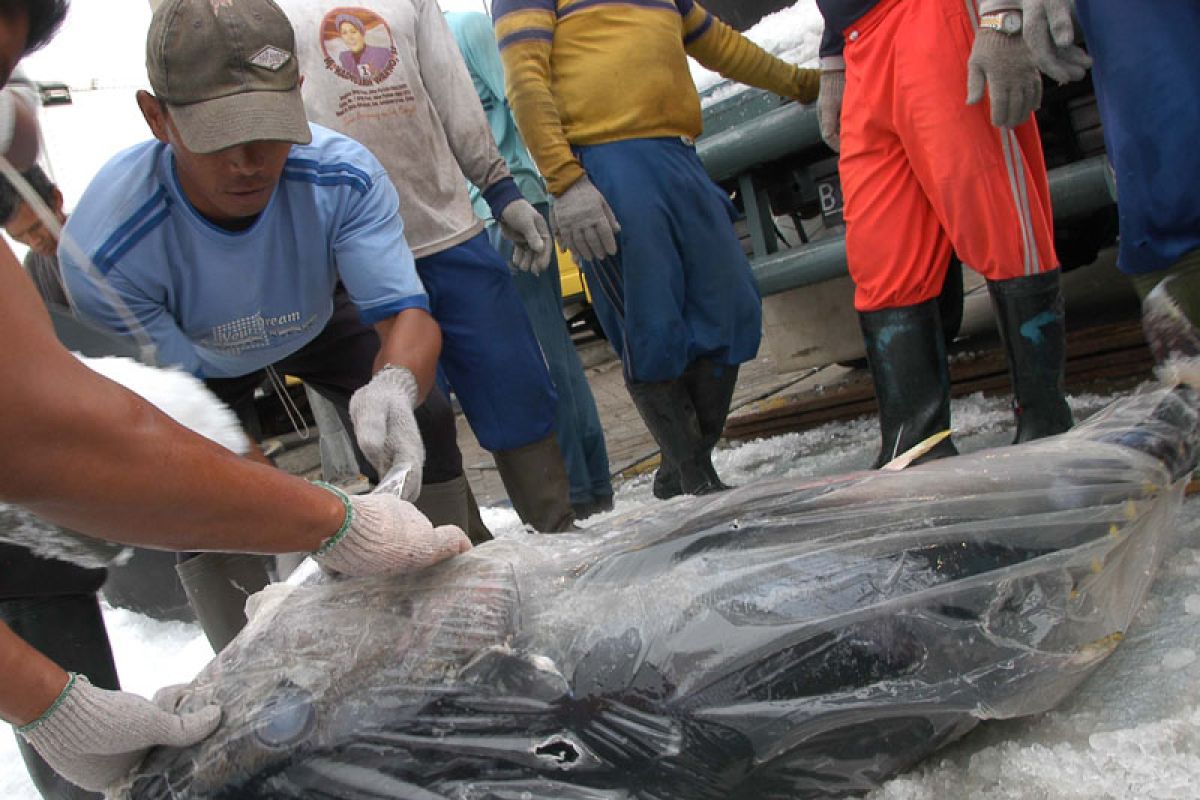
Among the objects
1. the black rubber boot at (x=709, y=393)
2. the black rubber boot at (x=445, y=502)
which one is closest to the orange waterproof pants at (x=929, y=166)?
the black rubber boot at (x=709, y=393)

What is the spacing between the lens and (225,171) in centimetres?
189

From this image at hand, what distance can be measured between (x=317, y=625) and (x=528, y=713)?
34 centimetres

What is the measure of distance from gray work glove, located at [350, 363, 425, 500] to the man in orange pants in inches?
53.2

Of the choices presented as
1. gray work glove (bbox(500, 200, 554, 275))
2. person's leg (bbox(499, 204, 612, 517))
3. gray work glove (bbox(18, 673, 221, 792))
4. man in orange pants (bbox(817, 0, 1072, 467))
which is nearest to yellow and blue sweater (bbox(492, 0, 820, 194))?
gray work glove (bbox(500, 200, 554, 275))

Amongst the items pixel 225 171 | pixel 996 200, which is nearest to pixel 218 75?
pixel 225 171

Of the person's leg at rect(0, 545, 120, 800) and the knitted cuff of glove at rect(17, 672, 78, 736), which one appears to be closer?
the knitted cuff of glove at rect(17, 672, 78, 736)

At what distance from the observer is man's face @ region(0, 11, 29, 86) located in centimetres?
121

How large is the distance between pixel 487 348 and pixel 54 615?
4.35ft

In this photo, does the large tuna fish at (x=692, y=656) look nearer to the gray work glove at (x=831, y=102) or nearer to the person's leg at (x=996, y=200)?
the person's leg at (x=996, y=200)

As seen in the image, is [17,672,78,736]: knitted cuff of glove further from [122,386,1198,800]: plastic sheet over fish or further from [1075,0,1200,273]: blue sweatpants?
[1075,0,1200,273]: blue sweatpants

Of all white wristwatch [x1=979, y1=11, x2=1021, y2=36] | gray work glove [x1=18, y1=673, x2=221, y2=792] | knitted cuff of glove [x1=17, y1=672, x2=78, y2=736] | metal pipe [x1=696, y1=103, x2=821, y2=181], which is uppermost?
white wristwatch [x1=979, y1=11, x2=1021, y2=36]

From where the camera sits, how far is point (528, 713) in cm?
119

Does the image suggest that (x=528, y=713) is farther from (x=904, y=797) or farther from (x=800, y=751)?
(x=904, y=797)

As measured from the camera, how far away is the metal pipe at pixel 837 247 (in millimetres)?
3213
